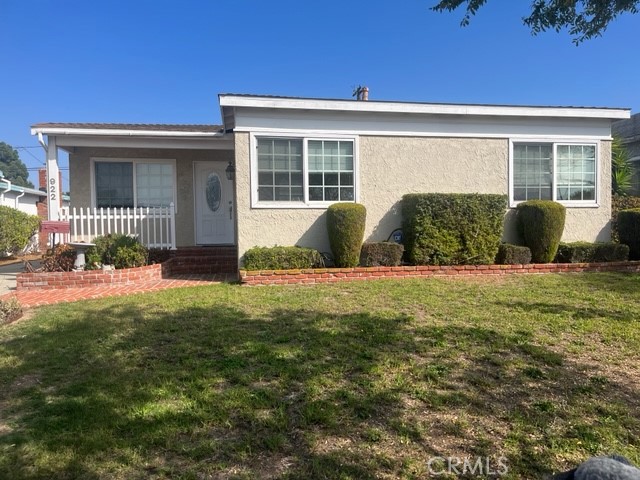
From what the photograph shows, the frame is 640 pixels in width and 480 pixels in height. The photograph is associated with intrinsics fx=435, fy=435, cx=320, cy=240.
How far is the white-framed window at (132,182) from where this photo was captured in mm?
11016

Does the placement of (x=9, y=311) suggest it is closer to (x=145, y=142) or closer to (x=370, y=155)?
(x=145, y=142)

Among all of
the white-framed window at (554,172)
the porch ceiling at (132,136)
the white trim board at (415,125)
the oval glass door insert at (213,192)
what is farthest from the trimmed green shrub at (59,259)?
the white-framed window at (554,172)

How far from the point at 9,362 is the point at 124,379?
4.30 ft

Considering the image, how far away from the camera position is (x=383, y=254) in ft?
27.8

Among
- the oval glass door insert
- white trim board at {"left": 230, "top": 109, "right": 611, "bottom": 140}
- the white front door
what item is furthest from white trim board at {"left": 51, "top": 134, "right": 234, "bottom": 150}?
white trim board at {"left": 230, "top": 109, "right": 611, "bottom": 140}

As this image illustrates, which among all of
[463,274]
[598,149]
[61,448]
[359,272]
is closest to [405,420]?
[61,448]

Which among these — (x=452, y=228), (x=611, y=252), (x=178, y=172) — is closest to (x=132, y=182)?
(x=178, y=172)

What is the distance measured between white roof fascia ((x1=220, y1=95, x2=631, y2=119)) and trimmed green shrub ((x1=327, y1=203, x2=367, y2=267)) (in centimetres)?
204

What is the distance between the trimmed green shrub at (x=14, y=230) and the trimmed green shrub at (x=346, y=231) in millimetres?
11085

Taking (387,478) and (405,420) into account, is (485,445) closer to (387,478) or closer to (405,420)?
(405,420)

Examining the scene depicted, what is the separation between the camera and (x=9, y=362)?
3.96 meters

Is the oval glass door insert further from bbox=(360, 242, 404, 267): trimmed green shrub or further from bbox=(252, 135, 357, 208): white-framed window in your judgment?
bbox=(360, 242, 404, 267): trimmed green shrub

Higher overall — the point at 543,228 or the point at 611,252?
the point at 543,228

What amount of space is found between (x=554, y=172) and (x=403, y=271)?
438cm
